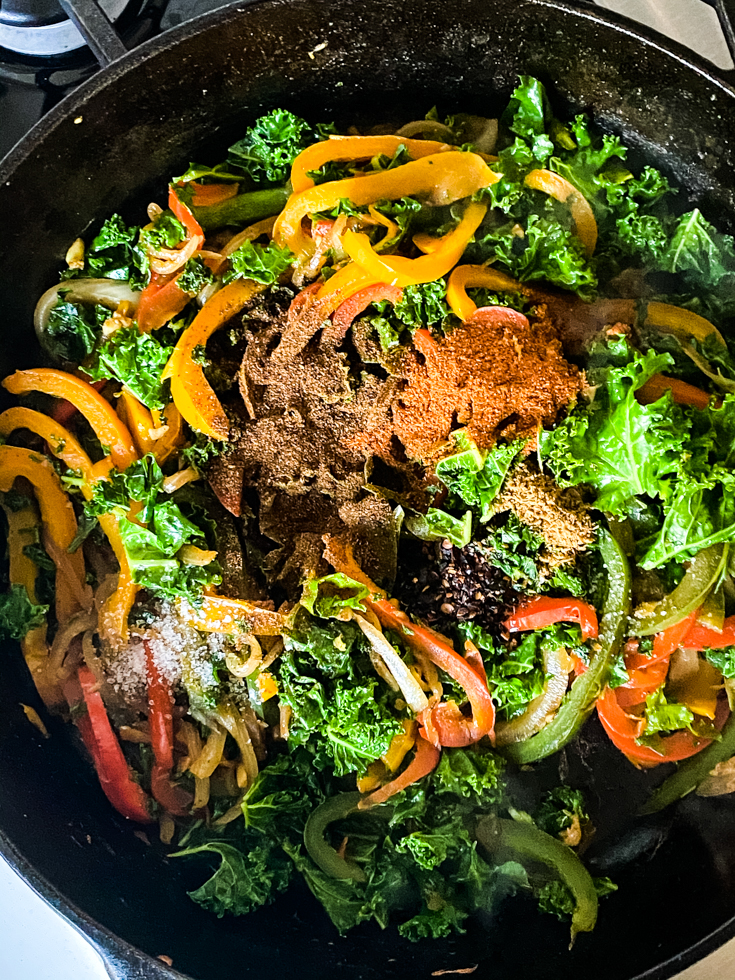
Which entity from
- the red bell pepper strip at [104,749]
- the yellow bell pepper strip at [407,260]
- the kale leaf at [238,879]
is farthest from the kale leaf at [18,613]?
the yellow bell pepper strip at [407,260]

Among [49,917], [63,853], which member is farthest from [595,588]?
[49,917]

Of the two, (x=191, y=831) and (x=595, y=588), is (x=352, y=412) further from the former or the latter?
(x=191, y=831)

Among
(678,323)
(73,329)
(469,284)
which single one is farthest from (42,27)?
(678,323)

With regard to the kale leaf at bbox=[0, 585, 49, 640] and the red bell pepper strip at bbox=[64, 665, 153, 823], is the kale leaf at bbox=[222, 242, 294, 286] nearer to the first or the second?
the kale leaf at bbox=[0, 585, 49, 640]

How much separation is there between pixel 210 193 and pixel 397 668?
1209 millimetres

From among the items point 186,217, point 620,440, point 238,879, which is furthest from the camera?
point 238,879

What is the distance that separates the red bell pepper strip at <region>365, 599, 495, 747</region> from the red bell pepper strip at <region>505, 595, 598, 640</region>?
0.51ft

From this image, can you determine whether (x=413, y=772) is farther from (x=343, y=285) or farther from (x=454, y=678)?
(x=343, y=285)

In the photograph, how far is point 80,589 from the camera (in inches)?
79.0

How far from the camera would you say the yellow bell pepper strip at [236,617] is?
1845 mm

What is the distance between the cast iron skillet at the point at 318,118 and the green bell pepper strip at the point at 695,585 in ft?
1.31

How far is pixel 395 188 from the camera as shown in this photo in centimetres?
185

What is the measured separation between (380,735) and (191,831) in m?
0.57

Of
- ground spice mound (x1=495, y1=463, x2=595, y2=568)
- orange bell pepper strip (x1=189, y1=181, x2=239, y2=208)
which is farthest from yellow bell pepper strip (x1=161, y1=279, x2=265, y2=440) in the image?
ground spice mound (x1=495, y1=463, x2=595, y2=568)
